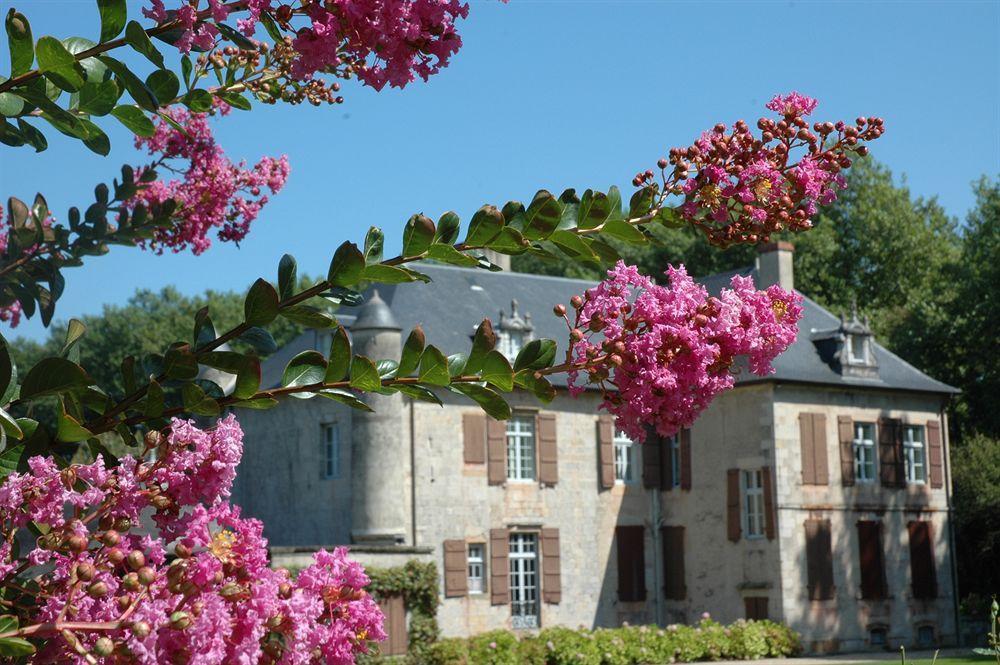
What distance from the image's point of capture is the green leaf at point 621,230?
3.19 m

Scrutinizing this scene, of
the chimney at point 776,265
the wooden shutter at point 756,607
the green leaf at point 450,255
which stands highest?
the chimney at point 776,265

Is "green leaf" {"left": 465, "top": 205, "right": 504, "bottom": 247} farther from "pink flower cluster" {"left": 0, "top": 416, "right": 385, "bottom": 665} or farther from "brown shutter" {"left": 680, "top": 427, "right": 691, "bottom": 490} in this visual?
"brown shutter" {"left": 680, "top": 427, "right": 691, "bottom": 490}

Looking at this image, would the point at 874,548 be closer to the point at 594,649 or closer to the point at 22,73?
the point at 594,649

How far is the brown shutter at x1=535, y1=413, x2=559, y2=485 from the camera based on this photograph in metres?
26.9

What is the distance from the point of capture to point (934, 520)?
94.2ft

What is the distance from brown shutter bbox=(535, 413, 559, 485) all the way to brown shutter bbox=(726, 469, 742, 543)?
11.5 feet

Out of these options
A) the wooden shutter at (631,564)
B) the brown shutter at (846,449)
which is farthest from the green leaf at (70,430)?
the brown shutter at (846,449)

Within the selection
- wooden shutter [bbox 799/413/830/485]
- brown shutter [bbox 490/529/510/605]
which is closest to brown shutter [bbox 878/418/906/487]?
wooden shutter [bbox 799/413/830/485]

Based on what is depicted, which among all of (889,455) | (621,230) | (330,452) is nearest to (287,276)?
(621,230)

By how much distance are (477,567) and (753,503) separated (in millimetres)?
5719

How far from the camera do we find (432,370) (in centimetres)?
Result: 294

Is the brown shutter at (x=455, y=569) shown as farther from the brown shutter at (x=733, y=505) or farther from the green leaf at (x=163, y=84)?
the green leaf at (x=163, y=84)

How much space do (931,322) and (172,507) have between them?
34054 mm

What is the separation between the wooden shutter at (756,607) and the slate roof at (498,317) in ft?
14.2
